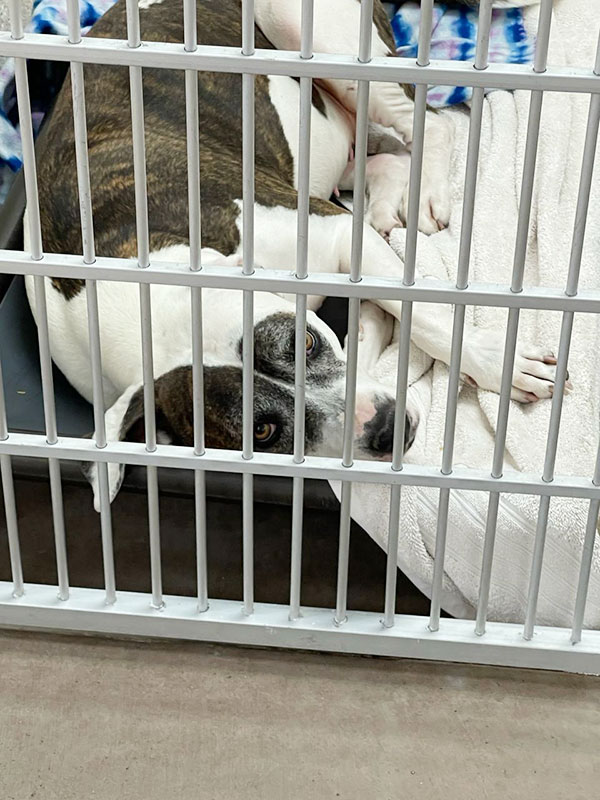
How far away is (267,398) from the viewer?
1.59 meters

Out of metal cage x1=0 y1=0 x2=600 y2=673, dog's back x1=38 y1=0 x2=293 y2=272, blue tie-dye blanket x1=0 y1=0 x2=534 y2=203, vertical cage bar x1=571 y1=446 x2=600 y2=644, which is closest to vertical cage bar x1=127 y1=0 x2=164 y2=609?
metal cage x1=0 y1=0 x2=600 y2=673

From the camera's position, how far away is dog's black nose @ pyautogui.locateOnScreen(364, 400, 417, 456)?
1568 millimetres

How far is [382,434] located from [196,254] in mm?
483

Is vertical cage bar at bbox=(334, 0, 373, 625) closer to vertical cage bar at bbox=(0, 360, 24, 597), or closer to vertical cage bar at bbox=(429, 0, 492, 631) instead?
vertical cage bar at bbox=(429, 0, 492, 631)

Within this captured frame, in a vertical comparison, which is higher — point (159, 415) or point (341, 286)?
point (341, 286)

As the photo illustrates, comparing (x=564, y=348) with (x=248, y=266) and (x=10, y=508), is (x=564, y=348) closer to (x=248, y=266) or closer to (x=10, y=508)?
(x=248, y=266)

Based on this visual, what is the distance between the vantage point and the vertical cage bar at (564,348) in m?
1.13

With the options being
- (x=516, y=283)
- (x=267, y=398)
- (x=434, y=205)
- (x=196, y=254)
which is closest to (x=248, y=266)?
(x=196, y=254)

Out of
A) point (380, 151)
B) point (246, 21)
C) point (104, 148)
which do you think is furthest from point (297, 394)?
point (380, 151)

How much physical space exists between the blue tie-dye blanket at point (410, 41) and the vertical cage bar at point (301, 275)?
4.06 ft

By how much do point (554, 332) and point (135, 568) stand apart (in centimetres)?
78

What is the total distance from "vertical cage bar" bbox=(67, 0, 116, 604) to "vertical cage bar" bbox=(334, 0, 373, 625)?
0.29 m

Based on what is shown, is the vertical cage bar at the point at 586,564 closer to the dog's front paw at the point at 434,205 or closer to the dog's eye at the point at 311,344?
the dog's eye at the point at 311,344

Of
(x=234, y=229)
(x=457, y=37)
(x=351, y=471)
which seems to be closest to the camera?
(x=351, y=471)
